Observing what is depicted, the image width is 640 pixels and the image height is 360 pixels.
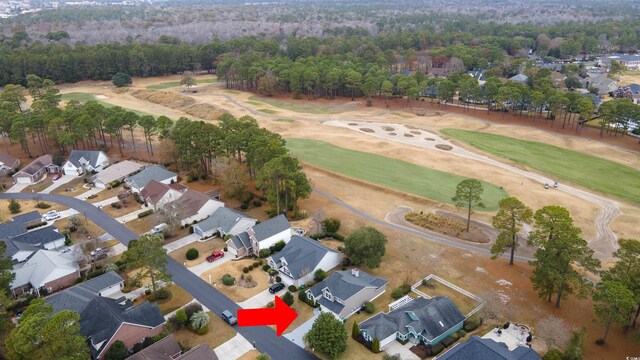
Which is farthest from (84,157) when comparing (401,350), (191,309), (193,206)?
(401,350)

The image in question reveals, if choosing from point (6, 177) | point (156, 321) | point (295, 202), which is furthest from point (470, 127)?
point (6, 177)

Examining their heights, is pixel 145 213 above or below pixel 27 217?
below

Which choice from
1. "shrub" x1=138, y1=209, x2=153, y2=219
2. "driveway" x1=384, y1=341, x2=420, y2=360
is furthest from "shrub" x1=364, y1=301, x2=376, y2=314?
"shrub" x1=138, y1=209, x2=153, y2=219

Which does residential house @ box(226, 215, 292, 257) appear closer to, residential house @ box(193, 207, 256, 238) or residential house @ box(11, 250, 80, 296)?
residential house @ box(193, 207, 256, 238)

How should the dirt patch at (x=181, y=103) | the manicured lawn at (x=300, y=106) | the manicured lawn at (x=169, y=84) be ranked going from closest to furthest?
the dirt patch at (x=181, y=103) → the manicured lawn at (x=300, y=106) → the manicured lawn at (x=169, y=84)

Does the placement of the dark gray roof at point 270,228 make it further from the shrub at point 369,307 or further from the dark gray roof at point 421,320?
the dark gray roof at point 421,320

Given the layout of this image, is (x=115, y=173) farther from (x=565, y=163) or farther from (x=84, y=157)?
(x=565, y=163)

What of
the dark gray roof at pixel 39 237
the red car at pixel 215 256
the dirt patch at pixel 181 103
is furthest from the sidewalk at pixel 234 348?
the dirt patch at pixel 181 103
